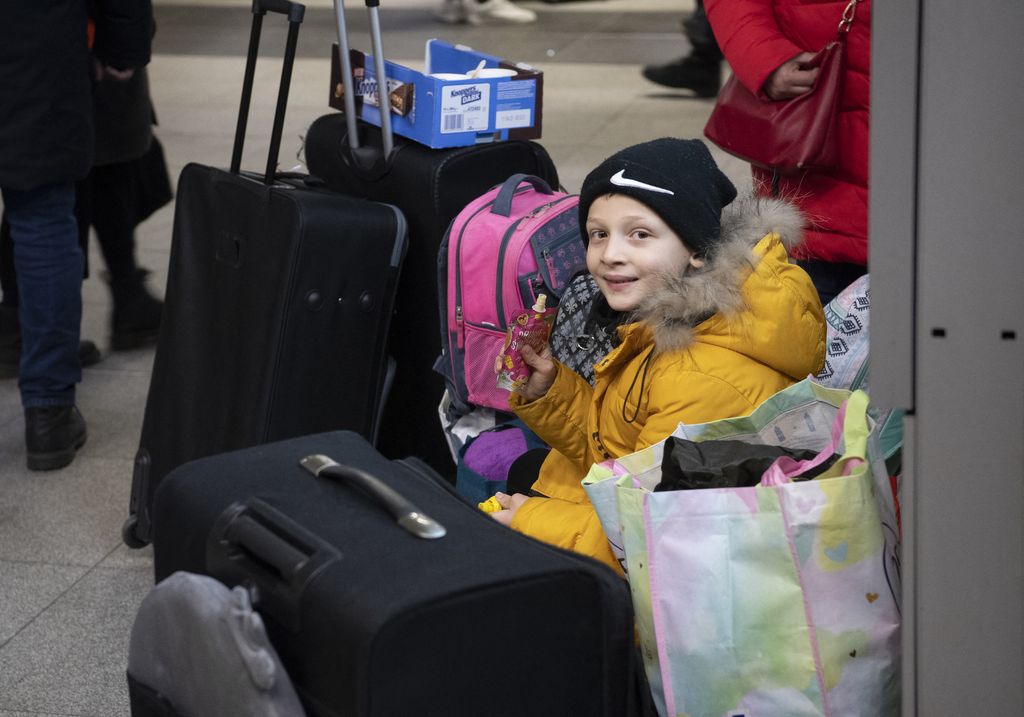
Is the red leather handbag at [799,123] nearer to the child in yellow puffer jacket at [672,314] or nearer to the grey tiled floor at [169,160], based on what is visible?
the grey tiled floor at [169,160]

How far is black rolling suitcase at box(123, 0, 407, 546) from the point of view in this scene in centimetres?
282

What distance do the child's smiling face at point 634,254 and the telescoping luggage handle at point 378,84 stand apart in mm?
828

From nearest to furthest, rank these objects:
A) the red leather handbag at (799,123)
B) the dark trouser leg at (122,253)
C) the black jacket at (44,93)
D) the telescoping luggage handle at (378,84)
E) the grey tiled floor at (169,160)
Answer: the red leather handbag at (799,123) → the grey tiled floor at (169,160) → the telescoping luggage handle at (378,84) → the black jacket at (44,93) → the dark trouser leg at (122,253)

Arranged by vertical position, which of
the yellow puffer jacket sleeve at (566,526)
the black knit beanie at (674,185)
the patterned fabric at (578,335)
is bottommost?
the yellow puffer jacket sleeve at (566,526)

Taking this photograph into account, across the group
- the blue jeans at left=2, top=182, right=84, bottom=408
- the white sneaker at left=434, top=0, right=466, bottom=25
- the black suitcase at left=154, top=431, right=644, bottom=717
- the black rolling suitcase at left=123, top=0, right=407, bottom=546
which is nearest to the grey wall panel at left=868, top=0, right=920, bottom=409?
the black suitcase at left=154, top=431, right=644, bottom=717

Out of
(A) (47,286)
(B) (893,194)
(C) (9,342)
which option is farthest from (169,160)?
(B) (893,194)

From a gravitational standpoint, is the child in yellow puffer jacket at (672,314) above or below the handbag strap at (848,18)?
below

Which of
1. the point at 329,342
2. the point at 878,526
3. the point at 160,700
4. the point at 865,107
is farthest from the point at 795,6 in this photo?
the point at 160,700

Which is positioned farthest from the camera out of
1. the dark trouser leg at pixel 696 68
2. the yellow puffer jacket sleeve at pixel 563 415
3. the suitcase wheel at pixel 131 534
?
the dark trouser leg at pixel 696 68

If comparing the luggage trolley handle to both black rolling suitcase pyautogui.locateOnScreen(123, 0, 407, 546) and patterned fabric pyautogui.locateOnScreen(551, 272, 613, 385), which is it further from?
patterned fabric pyautogui.locateOnScreen(551, 272, 613, 385)

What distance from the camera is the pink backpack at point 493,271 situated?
2803mm

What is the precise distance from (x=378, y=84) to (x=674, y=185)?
93cm

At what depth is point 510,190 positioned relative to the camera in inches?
115

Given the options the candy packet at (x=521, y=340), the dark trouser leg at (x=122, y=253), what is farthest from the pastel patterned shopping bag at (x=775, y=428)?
the dark trouser leg at (x=122, y=253)
